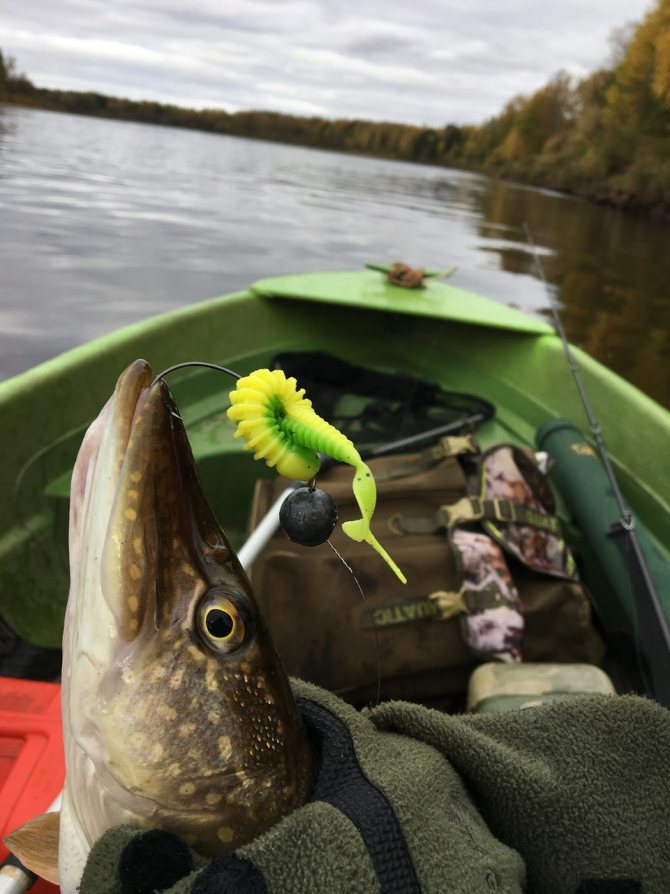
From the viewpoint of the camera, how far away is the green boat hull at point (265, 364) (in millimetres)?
2377

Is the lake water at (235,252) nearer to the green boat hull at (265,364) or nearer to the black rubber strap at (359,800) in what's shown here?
the green boat hull at (265,364)

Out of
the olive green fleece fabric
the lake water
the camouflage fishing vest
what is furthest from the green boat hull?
the lake water

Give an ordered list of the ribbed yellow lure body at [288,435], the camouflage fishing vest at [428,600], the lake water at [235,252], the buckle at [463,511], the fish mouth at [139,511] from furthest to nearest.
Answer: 1. the lake water at [235,252]
2. the buckle at [463,511]
3. the camouflage fishing vest at [428,600]
4. the fish mouth at [139,511]
5. the ribbed yellow lure body at [288,435]

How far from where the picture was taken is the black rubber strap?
0.83 m

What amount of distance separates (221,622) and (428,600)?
124 cm

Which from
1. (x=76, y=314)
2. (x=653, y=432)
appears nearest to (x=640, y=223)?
(x=76, y=314)

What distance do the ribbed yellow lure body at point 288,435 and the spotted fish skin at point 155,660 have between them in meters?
0.15

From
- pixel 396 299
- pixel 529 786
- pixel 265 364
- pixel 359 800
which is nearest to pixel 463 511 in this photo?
pixel 529 786

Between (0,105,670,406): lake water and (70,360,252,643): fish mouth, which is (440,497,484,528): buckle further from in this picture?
(0,105,670,406): lake water

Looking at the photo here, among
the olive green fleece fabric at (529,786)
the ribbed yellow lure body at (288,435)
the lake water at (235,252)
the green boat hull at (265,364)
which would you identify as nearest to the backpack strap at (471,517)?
the green boat hull at (265,364)

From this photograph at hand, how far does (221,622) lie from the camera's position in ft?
3.07

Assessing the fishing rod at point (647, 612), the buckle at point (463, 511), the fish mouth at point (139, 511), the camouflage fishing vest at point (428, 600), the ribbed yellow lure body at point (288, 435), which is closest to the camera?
the ribbed yellow lure body at point (288, 435)

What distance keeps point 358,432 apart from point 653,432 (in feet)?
4.37

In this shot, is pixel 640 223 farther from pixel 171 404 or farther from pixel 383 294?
pixel 171 404
